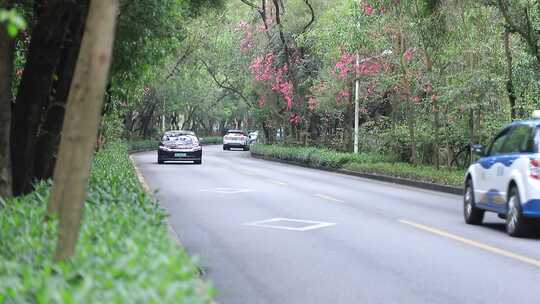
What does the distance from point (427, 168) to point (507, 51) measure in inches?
273

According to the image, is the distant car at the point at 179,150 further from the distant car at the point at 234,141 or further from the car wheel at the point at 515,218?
the distant car at the point at 234,141

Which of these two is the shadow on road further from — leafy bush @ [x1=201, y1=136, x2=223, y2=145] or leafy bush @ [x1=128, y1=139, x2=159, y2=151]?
leafy bush @ [x1=201, y1=136, x2=223, y2=145]

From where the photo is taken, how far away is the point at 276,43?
46062 mm

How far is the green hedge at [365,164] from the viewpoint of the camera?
87.0 ft

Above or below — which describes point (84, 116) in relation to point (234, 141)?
above

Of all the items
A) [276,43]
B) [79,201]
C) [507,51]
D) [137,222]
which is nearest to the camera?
[79,201]

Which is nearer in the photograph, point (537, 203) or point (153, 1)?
point (537, 203)

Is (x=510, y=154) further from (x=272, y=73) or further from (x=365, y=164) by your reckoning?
(x=272, y=73)

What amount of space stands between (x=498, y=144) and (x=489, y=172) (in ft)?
2.14

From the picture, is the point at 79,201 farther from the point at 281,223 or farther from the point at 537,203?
the point at 281,223

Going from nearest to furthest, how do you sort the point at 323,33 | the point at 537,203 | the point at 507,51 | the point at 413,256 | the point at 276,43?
the point at 413,256
the point at 537,203
the point at 507,51
the point at 323,33
the point at 276,43

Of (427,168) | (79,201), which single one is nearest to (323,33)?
(427,168)

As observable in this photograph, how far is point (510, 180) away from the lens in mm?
13289

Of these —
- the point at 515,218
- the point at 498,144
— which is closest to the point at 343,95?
the point at 498,144
